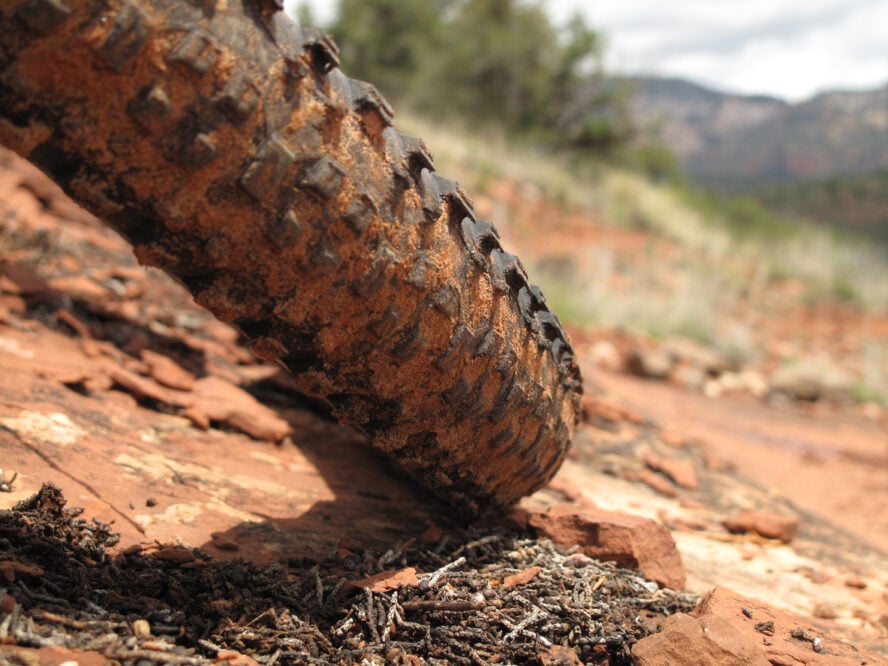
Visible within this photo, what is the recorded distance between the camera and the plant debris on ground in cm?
153

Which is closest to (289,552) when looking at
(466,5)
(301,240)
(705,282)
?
(301,240)

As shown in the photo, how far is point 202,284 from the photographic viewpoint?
164cm

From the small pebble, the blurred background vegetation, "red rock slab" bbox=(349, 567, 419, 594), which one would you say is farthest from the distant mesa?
the small pebble

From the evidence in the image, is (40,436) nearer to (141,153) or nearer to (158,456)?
(158,456)

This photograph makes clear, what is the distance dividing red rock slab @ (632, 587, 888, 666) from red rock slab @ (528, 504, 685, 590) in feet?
0.95

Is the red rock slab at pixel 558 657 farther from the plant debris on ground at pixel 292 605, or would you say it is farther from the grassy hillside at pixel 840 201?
the grassy hillside at pixel 840 201

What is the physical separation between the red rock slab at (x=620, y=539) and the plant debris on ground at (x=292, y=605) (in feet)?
0.57

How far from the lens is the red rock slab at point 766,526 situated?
10.8 feet

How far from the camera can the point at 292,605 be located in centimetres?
179

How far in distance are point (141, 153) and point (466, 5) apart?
23.7 m

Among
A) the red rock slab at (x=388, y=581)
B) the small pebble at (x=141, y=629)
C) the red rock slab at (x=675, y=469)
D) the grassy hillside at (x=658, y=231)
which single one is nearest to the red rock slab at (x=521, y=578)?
the red rock slab at (x=388, y=581)

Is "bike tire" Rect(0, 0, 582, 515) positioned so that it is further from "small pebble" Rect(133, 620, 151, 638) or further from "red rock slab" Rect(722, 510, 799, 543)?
"red rock slab" Rect(722, 510, 799, 543)

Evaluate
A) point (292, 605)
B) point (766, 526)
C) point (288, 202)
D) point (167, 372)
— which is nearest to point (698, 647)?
point (292, 605)

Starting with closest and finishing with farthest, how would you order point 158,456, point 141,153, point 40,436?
point 141,153 < point 40,436 < point 158,456
